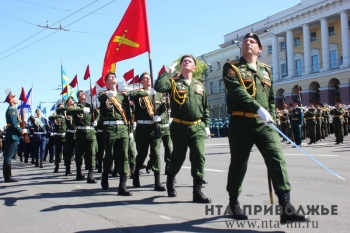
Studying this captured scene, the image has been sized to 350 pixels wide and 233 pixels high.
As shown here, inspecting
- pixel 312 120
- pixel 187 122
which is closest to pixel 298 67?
pixel 312 120

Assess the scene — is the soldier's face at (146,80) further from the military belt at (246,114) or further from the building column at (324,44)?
the building column at (324,44)

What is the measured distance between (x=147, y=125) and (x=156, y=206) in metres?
2.19

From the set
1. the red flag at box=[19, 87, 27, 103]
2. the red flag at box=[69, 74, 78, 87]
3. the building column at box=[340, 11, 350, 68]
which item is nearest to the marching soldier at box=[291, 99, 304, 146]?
the red flag at box=[69, 74, 78, 87]

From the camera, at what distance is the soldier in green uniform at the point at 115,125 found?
7984 millimetres

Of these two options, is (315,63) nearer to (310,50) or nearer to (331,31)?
(310,50)

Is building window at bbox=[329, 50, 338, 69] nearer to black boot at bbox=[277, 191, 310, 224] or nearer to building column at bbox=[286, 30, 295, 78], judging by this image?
building column at bbox=[286, 30, 295, 78]

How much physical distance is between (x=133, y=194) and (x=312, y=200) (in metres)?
3.01

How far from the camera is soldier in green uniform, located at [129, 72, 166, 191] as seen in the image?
808 centimetres

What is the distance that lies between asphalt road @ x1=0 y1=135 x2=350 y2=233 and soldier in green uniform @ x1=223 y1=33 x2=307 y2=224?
0.50 metres

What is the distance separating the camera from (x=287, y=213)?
15.2 ft

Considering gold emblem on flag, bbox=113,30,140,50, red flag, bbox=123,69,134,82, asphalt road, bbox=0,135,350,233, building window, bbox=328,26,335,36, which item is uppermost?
building window, bbox=328,26,335,36

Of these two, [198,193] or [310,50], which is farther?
[310,50]

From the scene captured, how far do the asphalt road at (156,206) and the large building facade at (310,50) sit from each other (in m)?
41.1

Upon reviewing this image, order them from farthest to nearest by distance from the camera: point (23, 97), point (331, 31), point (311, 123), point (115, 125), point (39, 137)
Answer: point (331, 31) < point (311, 123) < point (39, 137) < point (23, 97) < point (115, 125)
